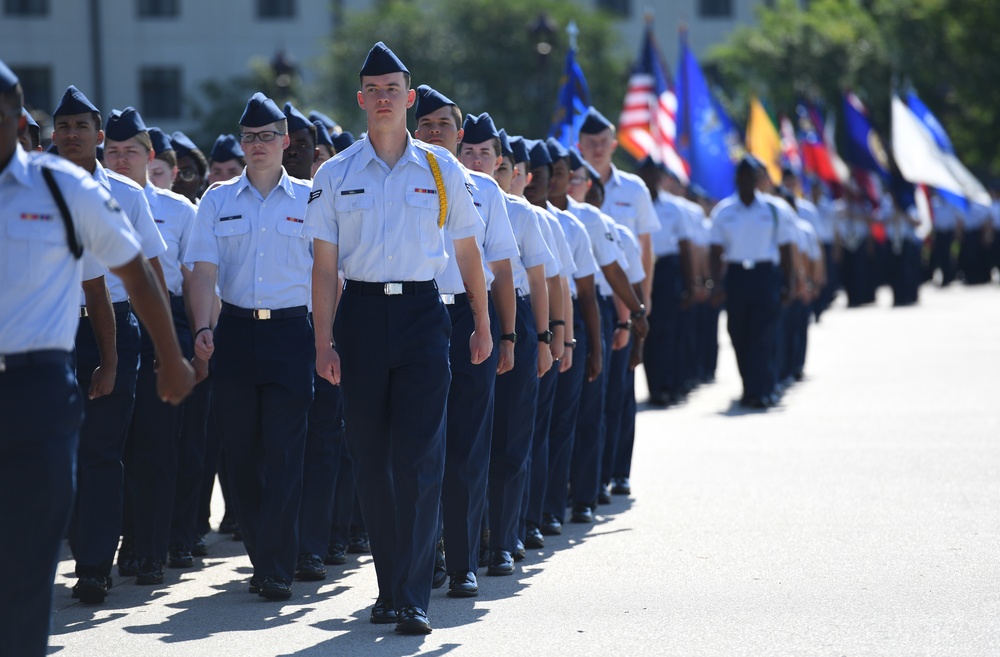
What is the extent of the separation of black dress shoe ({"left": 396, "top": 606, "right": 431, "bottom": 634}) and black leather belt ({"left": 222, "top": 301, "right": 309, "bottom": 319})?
171cm

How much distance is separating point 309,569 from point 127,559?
97cm

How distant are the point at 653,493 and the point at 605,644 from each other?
4.50m

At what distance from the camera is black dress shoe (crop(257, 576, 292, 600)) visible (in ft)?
25.1

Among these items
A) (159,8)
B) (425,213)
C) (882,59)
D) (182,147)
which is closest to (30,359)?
(425,213)

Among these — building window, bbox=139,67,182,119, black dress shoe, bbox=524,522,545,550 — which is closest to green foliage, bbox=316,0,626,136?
building window, bbox=139,67,182,119

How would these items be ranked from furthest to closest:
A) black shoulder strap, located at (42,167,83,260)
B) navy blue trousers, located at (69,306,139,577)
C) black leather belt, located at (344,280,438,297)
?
navy blue trousers, located at (69,306,139,577) → black leather belt, located at (344,280,438,297) → black shoulder strap, located at (42,167,83,260)

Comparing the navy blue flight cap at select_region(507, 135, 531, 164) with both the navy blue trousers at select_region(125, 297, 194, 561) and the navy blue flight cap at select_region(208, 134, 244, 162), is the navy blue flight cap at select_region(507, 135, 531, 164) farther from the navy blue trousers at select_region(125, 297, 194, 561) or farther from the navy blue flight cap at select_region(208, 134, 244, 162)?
the navy blue trousers at select_region(125, 297, 194, 561)

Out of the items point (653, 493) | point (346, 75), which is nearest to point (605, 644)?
point (653, 493)

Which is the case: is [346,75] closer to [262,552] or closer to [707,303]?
[707,303]

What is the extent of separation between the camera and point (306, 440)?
8.43 m

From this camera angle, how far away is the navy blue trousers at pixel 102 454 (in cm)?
775

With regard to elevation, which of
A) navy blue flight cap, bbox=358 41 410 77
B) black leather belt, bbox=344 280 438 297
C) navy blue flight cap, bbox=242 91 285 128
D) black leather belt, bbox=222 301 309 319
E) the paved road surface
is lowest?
the paved road surface

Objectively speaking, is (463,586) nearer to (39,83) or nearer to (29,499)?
(29,499)

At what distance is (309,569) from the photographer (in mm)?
8250
